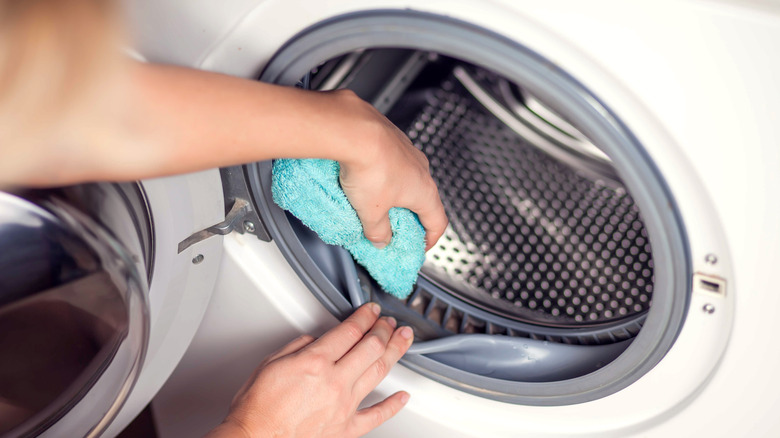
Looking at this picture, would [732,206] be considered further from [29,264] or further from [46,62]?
[29,264]

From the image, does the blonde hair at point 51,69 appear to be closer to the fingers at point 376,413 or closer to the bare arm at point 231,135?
the bare arm at point 231,135

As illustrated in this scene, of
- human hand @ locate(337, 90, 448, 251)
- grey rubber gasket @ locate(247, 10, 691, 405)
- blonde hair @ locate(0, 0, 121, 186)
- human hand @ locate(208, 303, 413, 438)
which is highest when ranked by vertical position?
grey rubber gasket @ locate(247, 10, 691, 405)

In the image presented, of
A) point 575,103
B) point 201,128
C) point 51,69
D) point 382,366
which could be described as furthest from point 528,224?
point 51,69

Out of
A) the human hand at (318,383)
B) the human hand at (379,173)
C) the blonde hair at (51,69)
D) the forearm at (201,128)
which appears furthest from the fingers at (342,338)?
the blonde hair at (51,69)

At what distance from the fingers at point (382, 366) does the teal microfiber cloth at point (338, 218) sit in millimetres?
66

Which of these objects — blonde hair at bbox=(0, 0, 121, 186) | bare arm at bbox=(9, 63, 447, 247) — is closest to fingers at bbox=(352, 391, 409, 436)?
bare arm at bbox=(9, 63, 447, 247)

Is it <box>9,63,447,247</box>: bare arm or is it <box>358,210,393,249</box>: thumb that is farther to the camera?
<box>358,210,393,249</box>: thumb

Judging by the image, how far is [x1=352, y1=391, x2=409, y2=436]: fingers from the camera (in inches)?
26.8

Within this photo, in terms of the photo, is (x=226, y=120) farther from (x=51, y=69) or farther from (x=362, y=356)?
(x=362, y=356)

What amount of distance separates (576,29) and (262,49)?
0.84 feet

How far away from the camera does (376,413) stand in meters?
0.68

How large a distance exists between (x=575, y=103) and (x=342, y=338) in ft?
1.15

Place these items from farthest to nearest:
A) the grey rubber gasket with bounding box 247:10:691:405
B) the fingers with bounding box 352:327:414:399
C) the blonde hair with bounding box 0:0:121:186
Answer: the fingers with bounding box 352:327:414:399 < the grey rubber gasket with bounding box 247:10:691:405 < the blonde hair with bounding box 0:0:121:186

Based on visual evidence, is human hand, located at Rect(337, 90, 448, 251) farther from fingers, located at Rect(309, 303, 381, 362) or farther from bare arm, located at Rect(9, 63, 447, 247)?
fingers, located at Rect(309, 303, 381, 362)
